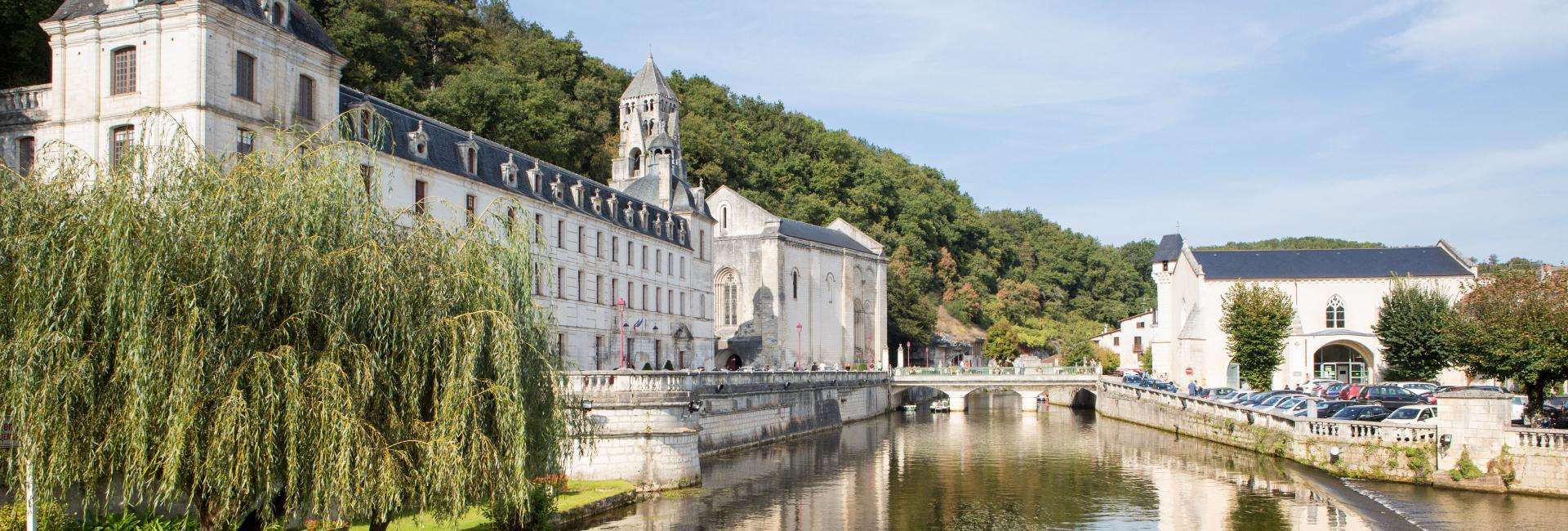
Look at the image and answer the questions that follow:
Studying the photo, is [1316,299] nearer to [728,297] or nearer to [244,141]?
[728,297]

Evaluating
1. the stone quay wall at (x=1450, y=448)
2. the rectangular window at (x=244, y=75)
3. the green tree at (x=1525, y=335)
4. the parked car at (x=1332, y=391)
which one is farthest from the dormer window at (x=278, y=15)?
the parked car at (x=1332, y=391)

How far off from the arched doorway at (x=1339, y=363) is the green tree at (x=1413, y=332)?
442 cm

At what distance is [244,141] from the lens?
27.7 metres

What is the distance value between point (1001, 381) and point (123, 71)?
47227 millimetres

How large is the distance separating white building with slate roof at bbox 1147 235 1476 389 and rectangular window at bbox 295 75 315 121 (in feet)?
148

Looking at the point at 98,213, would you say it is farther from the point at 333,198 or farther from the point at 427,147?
the point at 427,147

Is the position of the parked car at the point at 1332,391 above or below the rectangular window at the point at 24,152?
below

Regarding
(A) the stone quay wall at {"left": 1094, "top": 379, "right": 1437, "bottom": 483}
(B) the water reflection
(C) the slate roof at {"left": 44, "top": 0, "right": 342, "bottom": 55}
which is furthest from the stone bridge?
(C) the slate roof at {"left": 44, "top": 0, "right": 342, "bottom": 55}

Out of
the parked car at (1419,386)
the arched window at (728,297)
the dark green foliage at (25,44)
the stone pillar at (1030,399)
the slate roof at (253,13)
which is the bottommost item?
the stone pillar at (1030,399)

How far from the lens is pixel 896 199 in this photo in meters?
106

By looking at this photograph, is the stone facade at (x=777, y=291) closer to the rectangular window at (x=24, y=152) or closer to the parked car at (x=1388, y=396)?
the parked car at (x=1388, y=396)

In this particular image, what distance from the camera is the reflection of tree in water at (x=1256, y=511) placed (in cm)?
2339

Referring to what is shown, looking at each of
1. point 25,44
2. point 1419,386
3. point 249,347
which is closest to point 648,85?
point 25,44

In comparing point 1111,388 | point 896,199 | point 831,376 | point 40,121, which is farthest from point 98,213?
point 896,199
